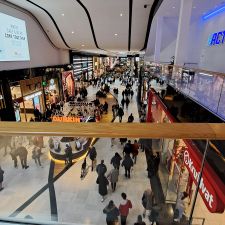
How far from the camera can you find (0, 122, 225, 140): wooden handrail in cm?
102

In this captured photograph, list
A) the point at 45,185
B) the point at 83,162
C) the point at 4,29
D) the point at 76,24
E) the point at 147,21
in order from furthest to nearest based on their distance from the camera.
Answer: the point at 76,24 < the point at 147,21 < the point at 4,29 < the point at 83,162 < the point at 45,185

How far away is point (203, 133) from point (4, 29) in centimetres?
1207

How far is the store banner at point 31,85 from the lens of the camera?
13039 millimetres

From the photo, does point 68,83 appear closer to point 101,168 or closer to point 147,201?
point 101,168

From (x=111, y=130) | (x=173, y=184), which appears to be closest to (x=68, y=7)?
(x=173, y=184)

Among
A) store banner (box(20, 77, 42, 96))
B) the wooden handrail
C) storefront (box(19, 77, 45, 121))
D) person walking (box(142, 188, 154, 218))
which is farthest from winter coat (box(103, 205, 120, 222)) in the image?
store banner (box(20, 77, 42, 96))

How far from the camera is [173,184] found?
561 cm

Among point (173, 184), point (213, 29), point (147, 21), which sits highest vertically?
point (147, 21)

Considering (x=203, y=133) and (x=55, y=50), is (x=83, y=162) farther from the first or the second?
(x=55, y=50)

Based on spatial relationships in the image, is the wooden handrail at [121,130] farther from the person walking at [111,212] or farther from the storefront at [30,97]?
the storefront at [30,97]

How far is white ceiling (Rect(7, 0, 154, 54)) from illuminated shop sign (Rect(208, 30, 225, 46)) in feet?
11.2

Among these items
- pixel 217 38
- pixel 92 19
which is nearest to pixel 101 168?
pixel 217 38

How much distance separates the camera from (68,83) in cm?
2259

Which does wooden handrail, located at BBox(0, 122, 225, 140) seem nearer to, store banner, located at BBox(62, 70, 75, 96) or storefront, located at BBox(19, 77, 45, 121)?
storefront, located at BBox(19, 77, 45, 121)
